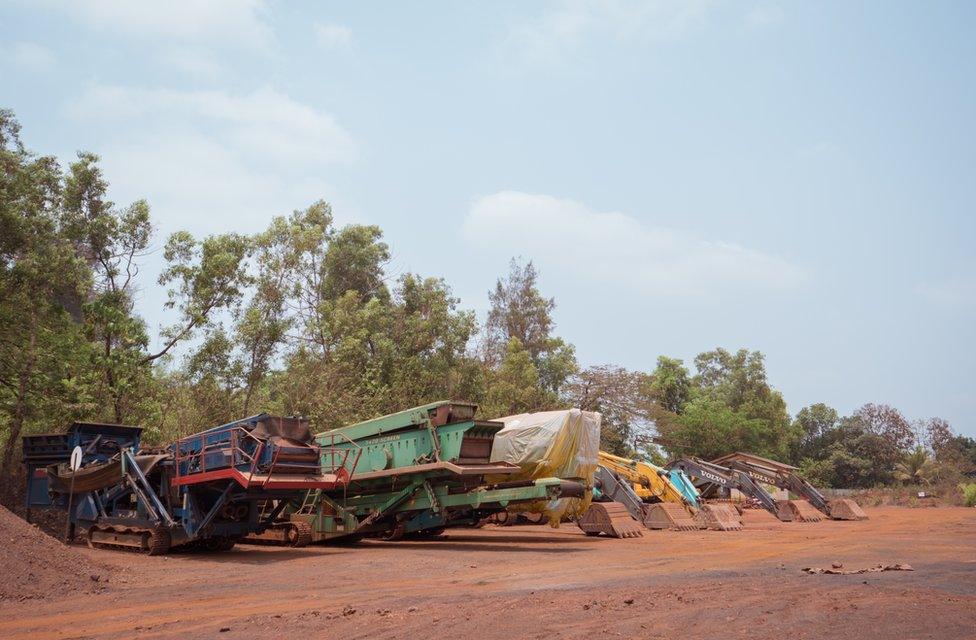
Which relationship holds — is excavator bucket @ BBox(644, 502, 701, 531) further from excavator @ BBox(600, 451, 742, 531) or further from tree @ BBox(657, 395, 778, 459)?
tree @ BBox(657, 395, 778, 459)

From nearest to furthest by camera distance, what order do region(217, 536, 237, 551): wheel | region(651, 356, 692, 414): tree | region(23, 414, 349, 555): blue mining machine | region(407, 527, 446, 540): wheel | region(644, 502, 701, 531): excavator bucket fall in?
region(23, 414, 349, 555): blue mining machine → region(217, 536, 237, 551): wheel → region(407, 527, 446, 540): wheel → region(644, 502, 701, 531): excavator bucket → region(651, 356, 692, 414): tree

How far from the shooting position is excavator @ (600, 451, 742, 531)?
21141 millimetres

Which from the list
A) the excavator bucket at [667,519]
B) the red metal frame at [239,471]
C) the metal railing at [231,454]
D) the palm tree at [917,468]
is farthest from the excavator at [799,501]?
the palm tree at [917,468]

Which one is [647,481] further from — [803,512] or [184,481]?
[184,481]

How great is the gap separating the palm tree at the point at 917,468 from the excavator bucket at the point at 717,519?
124 ft

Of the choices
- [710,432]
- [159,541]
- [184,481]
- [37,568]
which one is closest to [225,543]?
[159,541]

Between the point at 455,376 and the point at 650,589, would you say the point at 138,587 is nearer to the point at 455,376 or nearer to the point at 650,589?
the point at 650,589

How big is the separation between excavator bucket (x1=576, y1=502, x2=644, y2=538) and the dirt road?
3472 millimetres

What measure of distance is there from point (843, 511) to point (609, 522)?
41.8 ft

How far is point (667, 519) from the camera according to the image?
20984 millimetres

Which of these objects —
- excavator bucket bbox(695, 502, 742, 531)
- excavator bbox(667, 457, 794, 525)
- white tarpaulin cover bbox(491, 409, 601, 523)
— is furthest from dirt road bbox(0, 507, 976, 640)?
excavator bbox(667, 457, 794, 525)

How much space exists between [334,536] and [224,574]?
5910 millimetres

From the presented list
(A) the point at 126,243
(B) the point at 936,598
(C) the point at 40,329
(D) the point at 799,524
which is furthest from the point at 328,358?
(B) the point at 936,598

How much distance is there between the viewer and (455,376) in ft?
116
